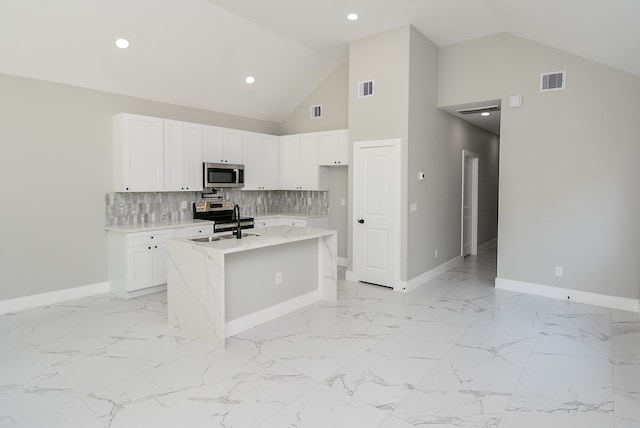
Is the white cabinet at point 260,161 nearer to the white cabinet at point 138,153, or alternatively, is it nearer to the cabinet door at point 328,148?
the cabinet door at point 328,148

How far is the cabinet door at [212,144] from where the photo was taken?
19.8 ft

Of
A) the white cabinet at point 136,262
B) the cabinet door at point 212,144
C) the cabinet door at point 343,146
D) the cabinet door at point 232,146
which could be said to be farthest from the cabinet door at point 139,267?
the cabinet door at point 343,146

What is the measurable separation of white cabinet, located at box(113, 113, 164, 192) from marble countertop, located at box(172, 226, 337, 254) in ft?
5.82

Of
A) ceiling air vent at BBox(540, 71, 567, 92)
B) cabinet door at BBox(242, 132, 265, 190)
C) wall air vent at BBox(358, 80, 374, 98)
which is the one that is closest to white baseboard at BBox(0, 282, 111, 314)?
cabinet door at BBox(242, 132, 265, 190)

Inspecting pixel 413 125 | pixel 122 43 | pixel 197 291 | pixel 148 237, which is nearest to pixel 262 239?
pixel 197 291

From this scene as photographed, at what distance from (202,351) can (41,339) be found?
164 cm

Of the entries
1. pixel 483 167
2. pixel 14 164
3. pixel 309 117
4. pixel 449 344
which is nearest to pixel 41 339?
pixel 14 164

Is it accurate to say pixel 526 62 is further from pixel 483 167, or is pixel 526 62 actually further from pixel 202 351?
pixel 202 351

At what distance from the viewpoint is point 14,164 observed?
4.42 meters

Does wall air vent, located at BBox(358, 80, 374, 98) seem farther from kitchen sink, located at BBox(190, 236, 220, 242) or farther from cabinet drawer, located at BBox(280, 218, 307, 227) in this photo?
kitchen sink, located at BBox(190, 236, 220, 242)

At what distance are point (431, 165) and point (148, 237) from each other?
4164mm

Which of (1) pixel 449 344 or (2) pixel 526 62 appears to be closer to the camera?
(1) pixel 449 344

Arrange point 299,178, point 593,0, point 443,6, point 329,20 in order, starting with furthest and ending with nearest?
point 299,178 < point 329,20 < point 443,6 < point 593,0

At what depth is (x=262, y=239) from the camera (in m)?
3.92
